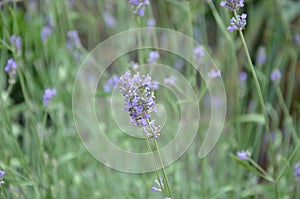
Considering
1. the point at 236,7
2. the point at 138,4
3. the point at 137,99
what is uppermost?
the point at 138,4

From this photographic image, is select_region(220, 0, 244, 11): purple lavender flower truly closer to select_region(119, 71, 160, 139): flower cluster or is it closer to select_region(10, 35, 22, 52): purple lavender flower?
select_region(119, 71, 160, 139): flower cluster

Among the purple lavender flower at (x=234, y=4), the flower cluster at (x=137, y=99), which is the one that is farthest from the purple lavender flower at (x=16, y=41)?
the purple lavender flower at (x=234, y=4)

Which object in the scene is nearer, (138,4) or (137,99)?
(137,99)

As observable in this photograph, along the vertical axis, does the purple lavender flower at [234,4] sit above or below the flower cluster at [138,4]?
below

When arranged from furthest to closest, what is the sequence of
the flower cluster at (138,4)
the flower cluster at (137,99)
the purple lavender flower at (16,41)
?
the purple lavender flower at (16,41) → the flower cluster at (138,4) → the flower cluster at (137,99)

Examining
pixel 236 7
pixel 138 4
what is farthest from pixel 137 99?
pixel 138 4

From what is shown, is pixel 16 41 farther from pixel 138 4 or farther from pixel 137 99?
pixel 137 99

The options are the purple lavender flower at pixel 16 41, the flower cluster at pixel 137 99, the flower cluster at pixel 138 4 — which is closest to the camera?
the flower cluster at pixel 137 99

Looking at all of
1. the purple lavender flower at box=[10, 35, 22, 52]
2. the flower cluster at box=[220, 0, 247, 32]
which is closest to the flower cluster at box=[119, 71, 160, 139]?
the flower cluster at box=[220, 0, 247, 32]

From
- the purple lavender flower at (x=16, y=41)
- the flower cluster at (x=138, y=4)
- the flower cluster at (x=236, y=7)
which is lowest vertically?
the flower cluster at (x=236, y=7)

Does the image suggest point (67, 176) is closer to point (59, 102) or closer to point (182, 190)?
point (59, 102)

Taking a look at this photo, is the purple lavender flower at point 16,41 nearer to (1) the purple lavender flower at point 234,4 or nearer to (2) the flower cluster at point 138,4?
(2) the flower cluster at point 138,4
